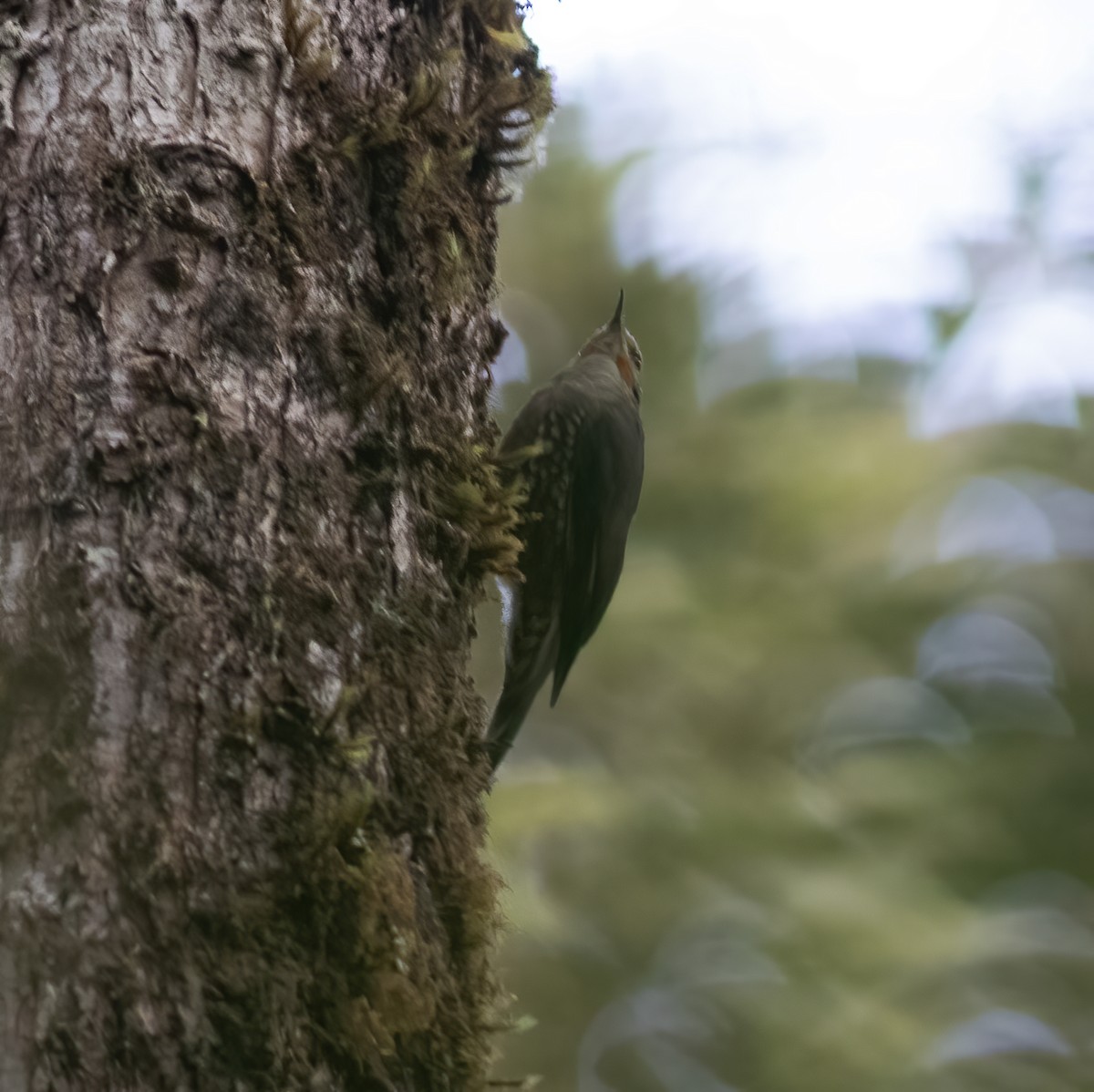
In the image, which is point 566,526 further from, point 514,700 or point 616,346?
point 616,346

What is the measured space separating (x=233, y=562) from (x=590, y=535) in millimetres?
1849

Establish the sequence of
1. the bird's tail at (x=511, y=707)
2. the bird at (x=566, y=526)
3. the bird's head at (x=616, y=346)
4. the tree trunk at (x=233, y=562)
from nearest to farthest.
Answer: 1. the tree trunk at (x=233, y=562)
2. the bird's tail at (x=511, y=707)
3. the bird at (x=566, y=526)
4. the bird's head at (x=616, y=346)

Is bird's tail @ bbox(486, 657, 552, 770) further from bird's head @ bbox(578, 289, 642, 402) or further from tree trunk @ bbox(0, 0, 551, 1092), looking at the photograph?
tree trunk @ bbox(0, 0, 551, 1092)

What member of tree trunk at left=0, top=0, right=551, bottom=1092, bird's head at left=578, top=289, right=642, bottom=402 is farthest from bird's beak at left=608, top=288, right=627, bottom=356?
tree trunk at left=0, top=0, right=551, bottom=1092

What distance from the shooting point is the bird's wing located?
3008 millimetres

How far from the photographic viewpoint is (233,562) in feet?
3.99

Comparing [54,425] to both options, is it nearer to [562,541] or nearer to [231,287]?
[231,287]

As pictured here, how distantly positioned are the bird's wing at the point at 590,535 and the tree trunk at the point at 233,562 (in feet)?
4.45

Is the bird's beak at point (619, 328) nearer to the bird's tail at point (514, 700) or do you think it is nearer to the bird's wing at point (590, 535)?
the bird's wing at point (590, 535)

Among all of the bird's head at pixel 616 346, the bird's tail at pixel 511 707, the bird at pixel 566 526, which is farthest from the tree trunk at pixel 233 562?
the bird's head at pixel 616 346

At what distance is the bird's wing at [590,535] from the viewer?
301 centimetres

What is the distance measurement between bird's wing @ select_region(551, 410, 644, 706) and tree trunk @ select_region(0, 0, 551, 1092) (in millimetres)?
1356

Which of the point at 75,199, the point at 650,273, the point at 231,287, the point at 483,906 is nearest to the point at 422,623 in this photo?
the point at 483,906

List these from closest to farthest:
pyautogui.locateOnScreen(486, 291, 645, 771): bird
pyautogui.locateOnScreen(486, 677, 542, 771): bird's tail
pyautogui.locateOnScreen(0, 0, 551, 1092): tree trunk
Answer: pyautogui.locateOnScreen(0, 0, 551, 1092): tree trunk, pyautogui.locateOnScreen(486, 677, 542, 771): bird's tail, pyautogui.locateOnScreen(486, 291, 645, 771): bird
